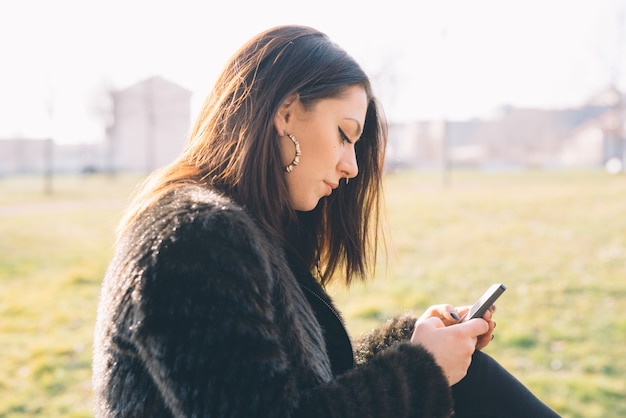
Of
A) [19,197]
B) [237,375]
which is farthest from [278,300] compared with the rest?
[19,197]

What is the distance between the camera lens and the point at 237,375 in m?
1.39

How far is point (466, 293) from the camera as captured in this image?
716 cm

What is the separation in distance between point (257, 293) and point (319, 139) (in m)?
0.63

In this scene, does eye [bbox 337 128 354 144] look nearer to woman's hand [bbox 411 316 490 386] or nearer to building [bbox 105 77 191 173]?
woman's hand [bbox 411 316 490 386]

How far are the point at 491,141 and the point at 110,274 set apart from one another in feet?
220

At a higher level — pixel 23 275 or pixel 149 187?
pixel 149 187

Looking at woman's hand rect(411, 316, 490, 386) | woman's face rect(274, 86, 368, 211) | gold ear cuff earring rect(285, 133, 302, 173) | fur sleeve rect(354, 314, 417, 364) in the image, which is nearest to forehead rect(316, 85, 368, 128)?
woman's face rect(274, 86, 368, 211)

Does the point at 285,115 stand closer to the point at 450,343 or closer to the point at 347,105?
the point at 347,105

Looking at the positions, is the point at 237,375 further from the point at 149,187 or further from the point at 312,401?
the point at 149,187

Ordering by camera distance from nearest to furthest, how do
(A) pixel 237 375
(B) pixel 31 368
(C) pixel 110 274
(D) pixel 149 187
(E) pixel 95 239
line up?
(A) pixel 237 375 < (C) pixel 110 274 < (D) pixel 149 187 < (B) pixel 31 368 < (E) pixel 95 239

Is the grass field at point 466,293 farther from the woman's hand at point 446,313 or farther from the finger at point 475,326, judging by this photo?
the finger at point 475,326

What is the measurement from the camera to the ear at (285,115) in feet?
6.04

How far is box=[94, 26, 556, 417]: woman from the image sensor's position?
141cm

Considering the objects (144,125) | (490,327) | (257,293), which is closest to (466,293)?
(490,327)
